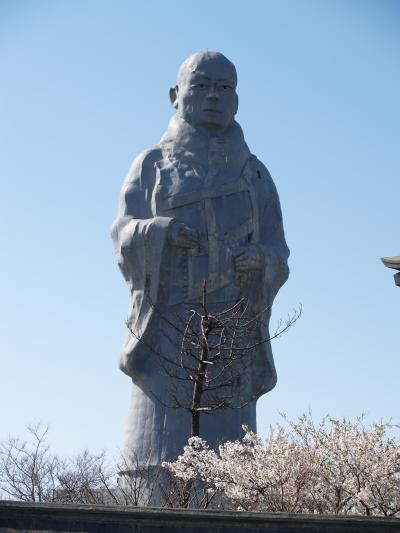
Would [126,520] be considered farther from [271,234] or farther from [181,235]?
[271,234]

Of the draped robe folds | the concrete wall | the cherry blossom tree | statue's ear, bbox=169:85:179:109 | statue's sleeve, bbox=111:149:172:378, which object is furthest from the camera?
statue's ear, bbox=169:85:179:109

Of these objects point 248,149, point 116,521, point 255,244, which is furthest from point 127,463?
point 116,521

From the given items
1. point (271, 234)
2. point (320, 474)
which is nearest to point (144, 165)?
point (271, 234)

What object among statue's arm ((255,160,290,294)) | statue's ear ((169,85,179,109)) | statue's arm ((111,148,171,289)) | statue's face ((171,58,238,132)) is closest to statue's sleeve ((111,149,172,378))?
statue's arm ((111,148,171,289))

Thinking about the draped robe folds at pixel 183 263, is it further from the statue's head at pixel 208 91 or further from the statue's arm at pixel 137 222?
the statue's head at pixel 208 91

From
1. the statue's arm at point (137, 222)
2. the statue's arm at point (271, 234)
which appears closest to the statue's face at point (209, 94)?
the statue's arm at point (137, 222)

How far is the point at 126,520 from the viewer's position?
12898 millimetres

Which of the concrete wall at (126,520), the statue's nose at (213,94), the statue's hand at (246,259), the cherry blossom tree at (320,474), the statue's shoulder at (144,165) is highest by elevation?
the statue's nose at (213,94)

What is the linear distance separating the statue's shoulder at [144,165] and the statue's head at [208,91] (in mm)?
731

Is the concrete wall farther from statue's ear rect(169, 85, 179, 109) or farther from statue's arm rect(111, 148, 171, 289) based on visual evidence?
statue's ear rect(169, 85, 179, 109)

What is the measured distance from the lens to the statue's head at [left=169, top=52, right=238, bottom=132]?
2083 centimetres

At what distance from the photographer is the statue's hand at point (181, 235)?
1992 cm

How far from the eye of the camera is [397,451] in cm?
1653

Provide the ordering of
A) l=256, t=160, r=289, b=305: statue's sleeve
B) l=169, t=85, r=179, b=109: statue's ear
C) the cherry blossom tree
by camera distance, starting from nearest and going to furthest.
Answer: the cherry blossom tree
l=256, t=160, r=289, b=305: statue's sleeve
l=169, t=85, r=179, b=109: statue's ear
